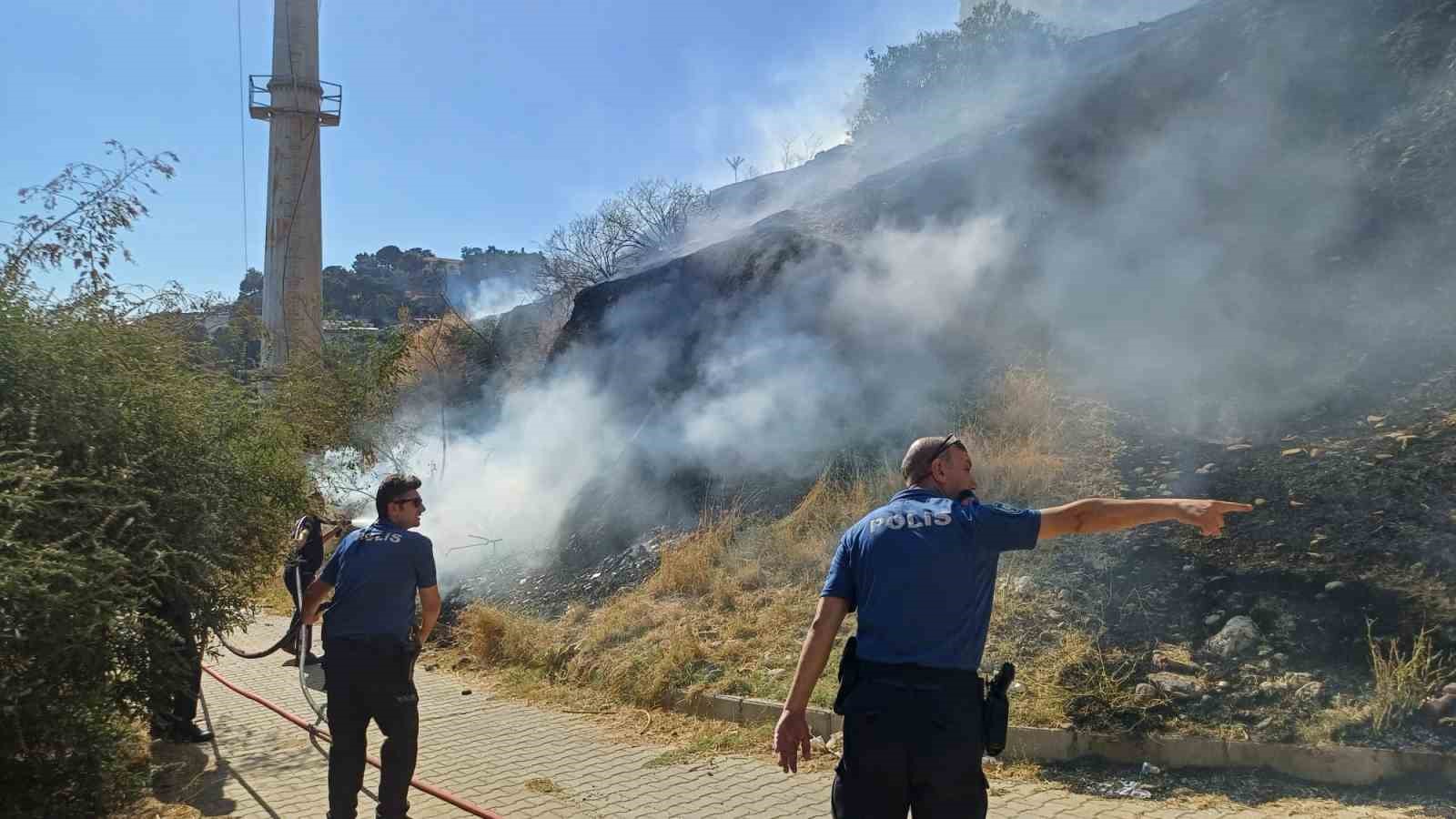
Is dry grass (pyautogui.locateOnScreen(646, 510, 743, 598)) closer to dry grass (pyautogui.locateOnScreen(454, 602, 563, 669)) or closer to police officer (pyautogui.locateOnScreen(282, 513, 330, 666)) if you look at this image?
dry grass (pyautogui.locateOnScreen(454, 602, 563, 669))

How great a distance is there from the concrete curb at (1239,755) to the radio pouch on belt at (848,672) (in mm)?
2062

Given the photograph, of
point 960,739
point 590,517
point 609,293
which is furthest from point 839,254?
point 960,739

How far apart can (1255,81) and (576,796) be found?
12.5 m

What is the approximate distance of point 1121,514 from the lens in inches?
112

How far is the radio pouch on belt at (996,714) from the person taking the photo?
272 cm

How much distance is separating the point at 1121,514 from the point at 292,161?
23.3 metres

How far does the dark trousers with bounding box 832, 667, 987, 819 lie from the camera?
2578 mm

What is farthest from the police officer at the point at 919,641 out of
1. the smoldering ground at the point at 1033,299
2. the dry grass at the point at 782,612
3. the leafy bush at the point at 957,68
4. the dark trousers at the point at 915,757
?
the leafy bush at the point at 957,68

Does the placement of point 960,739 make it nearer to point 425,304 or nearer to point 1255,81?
point 1255,81

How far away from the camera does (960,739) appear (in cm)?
262

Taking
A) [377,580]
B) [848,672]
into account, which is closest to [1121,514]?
[848,672]

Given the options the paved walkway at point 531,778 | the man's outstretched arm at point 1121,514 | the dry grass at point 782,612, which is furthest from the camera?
the dry grass at point 782,612

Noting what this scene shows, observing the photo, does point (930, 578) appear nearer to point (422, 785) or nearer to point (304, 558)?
point (422, 785)

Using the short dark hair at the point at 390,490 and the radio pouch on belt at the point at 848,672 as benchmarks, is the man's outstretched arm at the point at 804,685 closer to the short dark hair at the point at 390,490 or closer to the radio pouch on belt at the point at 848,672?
the radio pouch on belt at the point at 848,672
